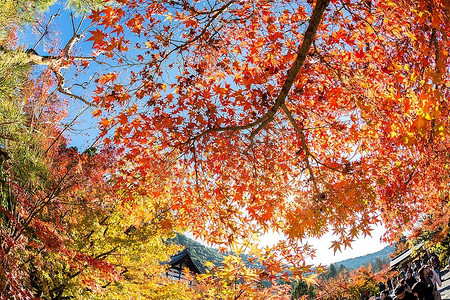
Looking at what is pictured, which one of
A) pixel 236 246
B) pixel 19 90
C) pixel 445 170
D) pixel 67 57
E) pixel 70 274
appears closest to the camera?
pixel 19 90

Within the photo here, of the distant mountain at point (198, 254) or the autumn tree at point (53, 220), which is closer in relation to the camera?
the autumn tree at point (53, 220)

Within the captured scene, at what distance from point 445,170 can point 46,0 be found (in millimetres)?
12492

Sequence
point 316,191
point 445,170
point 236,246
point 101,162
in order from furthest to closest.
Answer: point 101,162 < point 445,170 < point 236,246 < point 316,191

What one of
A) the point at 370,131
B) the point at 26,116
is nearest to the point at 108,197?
the point at 26,116

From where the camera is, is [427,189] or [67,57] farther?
[67,57]

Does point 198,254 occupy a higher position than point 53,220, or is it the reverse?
point 198,254

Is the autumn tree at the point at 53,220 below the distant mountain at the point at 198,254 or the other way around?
below

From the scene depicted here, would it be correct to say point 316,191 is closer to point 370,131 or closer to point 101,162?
point 370,131

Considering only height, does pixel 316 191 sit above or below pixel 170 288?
above

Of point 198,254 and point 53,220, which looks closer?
point 53,220

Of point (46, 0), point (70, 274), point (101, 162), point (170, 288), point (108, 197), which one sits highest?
point (46, 0)

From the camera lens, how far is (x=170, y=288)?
877 centimetres

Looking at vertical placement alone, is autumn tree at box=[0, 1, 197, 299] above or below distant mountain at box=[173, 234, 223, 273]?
below

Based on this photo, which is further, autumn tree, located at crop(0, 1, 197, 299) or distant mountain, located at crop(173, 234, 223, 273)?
distant mountain, located at crop(173, 234, 223, 273)
